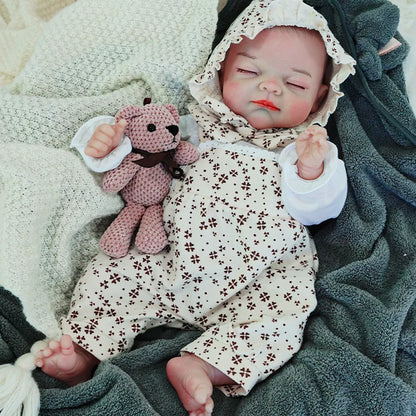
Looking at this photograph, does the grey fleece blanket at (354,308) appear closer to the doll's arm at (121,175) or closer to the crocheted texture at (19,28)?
the doll's arm at (121,175)

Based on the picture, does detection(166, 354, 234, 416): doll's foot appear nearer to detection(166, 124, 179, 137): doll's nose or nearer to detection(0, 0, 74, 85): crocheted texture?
detection(166, 124, 179, 137): doll's nose

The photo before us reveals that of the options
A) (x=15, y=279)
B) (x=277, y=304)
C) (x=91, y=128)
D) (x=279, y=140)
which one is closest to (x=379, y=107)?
(x=279, y=140)

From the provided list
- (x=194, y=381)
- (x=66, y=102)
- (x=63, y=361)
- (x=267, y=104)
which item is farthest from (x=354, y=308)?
(x=66, y=102)

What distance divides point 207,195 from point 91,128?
0.28 metres

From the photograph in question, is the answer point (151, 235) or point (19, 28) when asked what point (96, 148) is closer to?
point (151, 235)

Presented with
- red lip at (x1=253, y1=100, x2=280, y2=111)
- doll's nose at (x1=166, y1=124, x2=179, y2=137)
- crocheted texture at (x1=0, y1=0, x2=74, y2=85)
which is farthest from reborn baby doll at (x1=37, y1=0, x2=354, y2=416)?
crocheted texture at (x1=0, y1=0, x2=74, y2=85)

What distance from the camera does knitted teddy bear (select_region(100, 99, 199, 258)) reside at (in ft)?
3.74

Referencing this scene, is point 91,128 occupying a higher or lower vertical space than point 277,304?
higher

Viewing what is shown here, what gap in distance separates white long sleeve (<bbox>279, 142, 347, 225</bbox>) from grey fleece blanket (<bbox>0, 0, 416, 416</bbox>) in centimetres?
12

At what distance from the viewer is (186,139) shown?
130 cm

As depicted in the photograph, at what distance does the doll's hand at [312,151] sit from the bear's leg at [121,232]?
14.6 inches

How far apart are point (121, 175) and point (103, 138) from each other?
0.30 feet

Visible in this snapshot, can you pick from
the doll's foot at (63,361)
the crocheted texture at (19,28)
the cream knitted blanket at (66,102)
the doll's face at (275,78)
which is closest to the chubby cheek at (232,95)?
the doll's face at (275,78)

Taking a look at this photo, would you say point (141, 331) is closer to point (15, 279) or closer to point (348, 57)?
point (15, 279)
